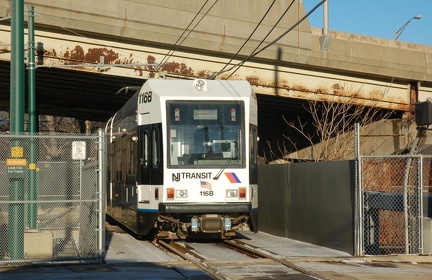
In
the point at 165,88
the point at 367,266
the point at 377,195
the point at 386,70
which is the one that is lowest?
the point at 367,266

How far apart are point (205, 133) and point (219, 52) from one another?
427 inches

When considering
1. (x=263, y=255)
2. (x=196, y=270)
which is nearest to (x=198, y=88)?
(x=263, y=255)

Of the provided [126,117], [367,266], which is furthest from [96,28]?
[367,266]

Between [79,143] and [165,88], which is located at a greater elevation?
[165,88]

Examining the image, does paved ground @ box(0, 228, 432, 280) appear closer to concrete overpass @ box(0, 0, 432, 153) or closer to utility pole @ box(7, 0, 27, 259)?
utility pole @ box(7, 0, 27, 259)

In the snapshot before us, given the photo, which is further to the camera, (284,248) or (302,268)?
(284,248)

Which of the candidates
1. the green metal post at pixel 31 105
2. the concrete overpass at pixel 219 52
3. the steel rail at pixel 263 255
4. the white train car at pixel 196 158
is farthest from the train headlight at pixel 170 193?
the concrete overpass at pixel 219 52

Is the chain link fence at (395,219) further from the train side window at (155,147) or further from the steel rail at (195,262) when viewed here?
the train side window at (155,147)

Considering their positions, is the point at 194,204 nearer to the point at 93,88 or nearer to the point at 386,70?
the point at 386,70

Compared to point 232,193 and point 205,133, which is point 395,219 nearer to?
point 232,193

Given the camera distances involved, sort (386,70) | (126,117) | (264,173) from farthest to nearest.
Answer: (386,70), (264,173), (126,117)

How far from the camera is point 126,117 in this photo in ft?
67.5

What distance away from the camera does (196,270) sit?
1322 centimetres

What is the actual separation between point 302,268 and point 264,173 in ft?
28.4
